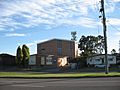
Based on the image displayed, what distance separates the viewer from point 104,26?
39.3 metres

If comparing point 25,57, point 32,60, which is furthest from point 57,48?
point 25,57

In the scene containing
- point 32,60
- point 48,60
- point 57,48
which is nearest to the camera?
point 48,60

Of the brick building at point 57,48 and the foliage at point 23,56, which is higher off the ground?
the brick building at point 57,48

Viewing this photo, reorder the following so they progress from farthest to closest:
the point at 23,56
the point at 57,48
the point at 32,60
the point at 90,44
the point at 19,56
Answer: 1. the point at 90,44
2. the point at 57,48
3. the point at 32,60
4. the point at 23,56
5. the point at 19,56

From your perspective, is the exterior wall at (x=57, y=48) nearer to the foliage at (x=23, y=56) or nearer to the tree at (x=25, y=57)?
the tree at (x=25, y=57)

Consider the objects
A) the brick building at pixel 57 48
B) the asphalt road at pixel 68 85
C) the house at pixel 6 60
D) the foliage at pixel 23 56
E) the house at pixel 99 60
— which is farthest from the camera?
the brick building at pixel 57 48

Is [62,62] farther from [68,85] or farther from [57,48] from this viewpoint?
[68,85]

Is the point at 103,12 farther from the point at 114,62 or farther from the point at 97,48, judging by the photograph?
the point at 97,48

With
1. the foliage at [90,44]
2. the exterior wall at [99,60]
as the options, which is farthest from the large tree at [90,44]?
the exterior wall at [99,60]

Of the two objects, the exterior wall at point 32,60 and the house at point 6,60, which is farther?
the house at point 6,60

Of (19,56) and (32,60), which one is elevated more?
(19,56)

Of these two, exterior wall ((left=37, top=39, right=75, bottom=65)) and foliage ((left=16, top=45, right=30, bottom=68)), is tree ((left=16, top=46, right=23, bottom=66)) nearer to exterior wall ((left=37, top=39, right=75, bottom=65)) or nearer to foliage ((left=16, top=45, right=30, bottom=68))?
foliage ((left=16, top=45, right=30, bottom=68))

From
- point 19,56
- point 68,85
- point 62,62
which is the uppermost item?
point 19,56

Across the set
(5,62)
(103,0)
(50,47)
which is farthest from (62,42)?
(103,0)
